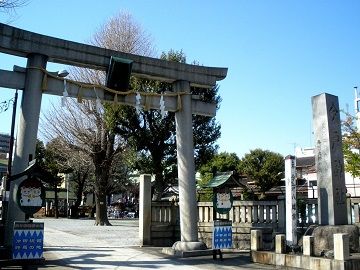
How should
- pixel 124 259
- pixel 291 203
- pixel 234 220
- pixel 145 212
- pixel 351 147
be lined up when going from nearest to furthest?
pixel 291 203 → pixel 124 259 → pixel 234 220 → pixel 145 212 → pixel 351 147

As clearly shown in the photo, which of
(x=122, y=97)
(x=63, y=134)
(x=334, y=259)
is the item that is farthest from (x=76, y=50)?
(x=63, y=134)

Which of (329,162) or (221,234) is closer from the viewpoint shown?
(329,162)

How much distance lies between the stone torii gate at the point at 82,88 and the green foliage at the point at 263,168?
29576 mm

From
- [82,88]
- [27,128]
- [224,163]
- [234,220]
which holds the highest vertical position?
[224,163]

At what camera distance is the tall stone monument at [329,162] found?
1209cm

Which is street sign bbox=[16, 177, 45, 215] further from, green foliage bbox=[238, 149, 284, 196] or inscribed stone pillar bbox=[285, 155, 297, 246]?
green foliage bbox=[238, 149, 284, 196]

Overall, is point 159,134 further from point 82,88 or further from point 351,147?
point 351,147

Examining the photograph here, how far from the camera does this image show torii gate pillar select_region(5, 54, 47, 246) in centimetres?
1078

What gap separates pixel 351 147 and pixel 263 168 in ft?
58.7

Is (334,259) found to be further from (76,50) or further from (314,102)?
(76,50)

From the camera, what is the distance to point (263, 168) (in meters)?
43.6

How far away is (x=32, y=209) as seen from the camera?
31.1ft

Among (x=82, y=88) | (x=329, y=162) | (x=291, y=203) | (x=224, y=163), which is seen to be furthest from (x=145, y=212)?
(x=224, y=163)

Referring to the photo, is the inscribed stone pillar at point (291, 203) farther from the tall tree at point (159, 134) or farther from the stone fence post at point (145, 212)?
the tall tree at point (159, 134)
